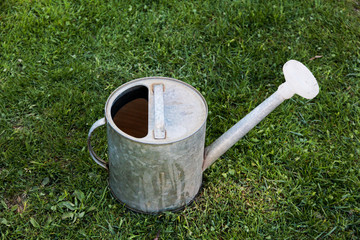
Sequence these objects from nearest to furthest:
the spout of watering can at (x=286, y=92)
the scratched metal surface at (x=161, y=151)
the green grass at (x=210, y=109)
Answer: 1. the scratched metal surface at (x=161, y=151)
2. the spout of watering can at (x=286, y=92)
3. the green grass at (x=210, y=109)

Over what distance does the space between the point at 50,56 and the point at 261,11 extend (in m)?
1.82

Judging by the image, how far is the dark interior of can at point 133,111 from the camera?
2070 millimetres

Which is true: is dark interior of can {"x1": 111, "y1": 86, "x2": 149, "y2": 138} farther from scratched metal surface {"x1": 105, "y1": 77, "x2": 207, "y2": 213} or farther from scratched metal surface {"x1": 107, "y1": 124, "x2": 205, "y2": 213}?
scratched metal surface {"x1": 107, "y1": 124, "x2": 205, "y2": 213}

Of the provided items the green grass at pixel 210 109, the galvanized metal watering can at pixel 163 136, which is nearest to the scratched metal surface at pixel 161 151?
the galvanized metal watering can at pixel 163 136

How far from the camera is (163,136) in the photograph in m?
1.79

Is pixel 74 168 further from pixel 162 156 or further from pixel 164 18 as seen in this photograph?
pixel 164 18

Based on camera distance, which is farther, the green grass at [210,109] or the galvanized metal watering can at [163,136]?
the green grass at [210,109]

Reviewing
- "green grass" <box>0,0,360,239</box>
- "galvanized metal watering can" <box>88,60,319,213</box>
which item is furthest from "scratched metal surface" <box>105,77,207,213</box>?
"green grass" <box>0,0,360,239</box>

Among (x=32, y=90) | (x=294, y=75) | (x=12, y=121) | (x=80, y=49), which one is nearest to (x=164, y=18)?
(x=80, y=49)

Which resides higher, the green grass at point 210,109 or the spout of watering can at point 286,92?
the spout of watering can at point 286,92

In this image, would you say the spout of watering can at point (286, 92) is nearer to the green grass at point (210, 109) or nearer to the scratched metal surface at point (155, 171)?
the scratched metal surface at point (155, 171)

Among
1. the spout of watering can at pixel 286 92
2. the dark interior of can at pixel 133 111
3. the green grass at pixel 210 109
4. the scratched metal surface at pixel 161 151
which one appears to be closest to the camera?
the scratched metal surface at pixel 161 151

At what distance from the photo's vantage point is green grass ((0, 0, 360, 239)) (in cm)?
217

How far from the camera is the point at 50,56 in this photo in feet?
10.2
